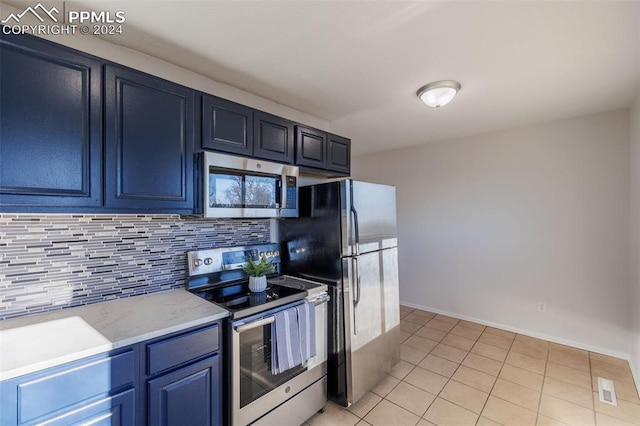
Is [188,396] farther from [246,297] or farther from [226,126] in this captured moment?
[226,126]

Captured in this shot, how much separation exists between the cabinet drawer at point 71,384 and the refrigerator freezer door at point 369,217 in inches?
57.7

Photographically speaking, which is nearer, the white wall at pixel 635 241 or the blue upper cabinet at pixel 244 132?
the blue upper cabinet at pixel 244 132

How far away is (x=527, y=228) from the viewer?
3.26 m

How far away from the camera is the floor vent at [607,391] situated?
Answer: 7.02ft

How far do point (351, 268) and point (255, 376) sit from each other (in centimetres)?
96

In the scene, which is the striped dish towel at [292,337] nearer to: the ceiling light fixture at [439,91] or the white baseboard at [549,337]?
the ceiling light fixture at [439,91]

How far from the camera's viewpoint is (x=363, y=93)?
2.34 m

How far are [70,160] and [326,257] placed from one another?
1639 mm

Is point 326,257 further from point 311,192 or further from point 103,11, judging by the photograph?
point 103,11

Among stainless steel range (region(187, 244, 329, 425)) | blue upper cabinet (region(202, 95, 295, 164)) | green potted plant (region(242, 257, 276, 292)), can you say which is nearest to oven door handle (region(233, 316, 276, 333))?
stainless steel range (region(187, 244, 329, 425))

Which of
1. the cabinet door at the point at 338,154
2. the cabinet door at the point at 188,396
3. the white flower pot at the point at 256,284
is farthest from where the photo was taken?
the cabinet door at the point at 338,154

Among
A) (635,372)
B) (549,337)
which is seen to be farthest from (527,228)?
(635,372)

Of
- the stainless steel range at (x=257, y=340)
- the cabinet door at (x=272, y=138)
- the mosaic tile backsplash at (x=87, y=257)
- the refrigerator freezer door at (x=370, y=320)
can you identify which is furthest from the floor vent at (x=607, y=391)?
the mosaic tile backsplash at (x=87, y=257)

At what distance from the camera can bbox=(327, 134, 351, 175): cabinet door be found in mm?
2671
